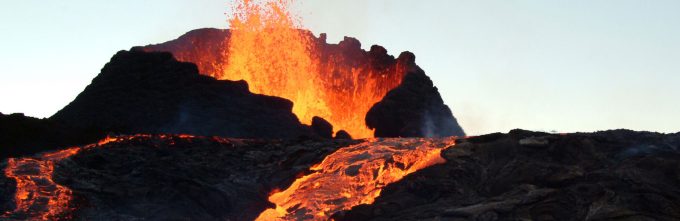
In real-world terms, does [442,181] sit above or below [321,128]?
below

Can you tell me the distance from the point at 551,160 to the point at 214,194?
12154 mm

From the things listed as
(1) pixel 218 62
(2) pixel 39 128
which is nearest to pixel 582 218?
(2) pixel 39 128

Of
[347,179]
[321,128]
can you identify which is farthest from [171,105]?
[347,179]

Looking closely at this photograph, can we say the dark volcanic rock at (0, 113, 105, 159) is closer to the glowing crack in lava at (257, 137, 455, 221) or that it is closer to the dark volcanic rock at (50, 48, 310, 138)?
the dark volcanic rock at (50, 48, 310, 138)

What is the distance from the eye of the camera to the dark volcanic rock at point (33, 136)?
3846 cm

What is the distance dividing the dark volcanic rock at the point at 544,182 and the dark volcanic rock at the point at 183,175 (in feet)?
19.0

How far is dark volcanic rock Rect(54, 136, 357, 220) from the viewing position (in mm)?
27453

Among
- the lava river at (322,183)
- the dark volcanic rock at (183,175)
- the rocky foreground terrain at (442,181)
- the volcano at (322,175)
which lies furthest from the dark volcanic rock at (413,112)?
the lava river at (322,183)

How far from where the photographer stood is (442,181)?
26.2 m

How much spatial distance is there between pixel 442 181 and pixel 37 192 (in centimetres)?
1382

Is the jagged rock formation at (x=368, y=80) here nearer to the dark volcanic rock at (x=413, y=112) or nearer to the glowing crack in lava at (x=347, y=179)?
the dark volcanic rock at (x=413, y=112)

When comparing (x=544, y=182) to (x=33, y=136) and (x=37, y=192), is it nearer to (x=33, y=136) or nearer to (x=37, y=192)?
(x=37, y=192)

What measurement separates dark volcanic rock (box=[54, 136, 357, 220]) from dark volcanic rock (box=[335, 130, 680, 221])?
5785 millimetres

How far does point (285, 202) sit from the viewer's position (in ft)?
91.5
